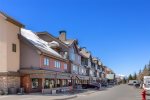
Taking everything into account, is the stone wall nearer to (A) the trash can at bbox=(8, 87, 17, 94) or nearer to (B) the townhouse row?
(B) the townhouse row

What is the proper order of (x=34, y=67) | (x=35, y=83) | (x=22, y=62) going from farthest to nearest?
1. (x=35, y=83)
2. (x=22, y=62)
3. (x=34, y=67)

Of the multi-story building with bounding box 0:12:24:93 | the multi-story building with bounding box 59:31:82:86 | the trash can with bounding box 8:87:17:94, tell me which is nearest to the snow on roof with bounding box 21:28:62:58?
the multi-story building with bounding box 0:12:24:93

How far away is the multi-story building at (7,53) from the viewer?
39938 mm

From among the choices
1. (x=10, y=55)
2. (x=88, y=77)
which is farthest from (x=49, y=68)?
(x=88, y=77)

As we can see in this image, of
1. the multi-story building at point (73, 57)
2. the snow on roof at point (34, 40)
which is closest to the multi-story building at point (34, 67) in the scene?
the snow on roof at point (34, 40)

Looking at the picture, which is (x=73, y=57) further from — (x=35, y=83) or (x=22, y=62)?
(x=22, y=62)

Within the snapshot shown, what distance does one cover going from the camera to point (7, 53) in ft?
133

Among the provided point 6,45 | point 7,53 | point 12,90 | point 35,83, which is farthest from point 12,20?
point 35,83

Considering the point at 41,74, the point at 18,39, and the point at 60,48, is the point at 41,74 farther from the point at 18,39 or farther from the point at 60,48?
the point at 60,48

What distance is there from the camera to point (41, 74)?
44.0 m

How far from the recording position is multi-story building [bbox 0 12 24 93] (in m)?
39.9

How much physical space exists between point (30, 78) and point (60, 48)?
848 inches

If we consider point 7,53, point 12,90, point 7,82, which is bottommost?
point 12,90

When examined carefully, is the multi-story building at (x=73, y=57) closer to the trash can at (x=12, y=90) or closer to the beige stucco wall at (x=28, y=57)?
the beige stucco wall at (x=28, y=57)
